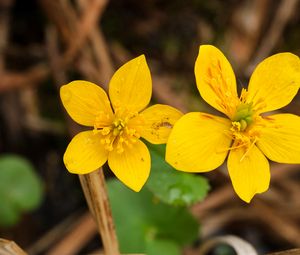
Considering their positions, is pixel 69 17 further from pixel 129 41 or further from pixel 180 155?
pixel 180 155

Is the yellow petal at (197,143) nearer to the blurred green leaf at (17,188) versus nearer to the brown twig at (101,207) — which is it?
the brown twig at (101,207)

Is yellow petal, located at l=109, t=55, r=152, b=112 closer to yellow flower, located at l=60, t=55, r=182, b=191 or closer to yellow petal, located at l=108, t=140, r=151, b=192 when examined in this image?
yellow flower, located at l=60, t=55, r=182, b=191

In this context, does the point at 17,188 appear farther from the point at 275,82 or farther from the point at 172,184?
the point at 275,82

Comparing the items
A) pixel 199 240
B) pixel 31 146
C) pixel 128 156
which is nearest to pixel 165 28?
pixel 31 146

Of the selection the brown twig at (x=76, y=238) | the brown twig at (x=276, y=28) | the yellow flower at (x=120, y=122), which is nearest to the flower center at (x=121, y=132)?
the yellow flower at (x=120, y=122)

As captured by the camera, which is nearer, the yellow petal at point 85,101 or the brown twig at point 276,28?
the yellow petal at point 85,101

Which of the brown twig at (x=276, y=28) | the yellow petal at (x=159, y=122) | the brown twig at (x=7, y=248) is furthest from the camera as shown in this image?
the brown twig at (x=276, y=28)

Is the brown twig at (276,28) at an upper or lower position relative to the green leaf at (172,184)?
upper
